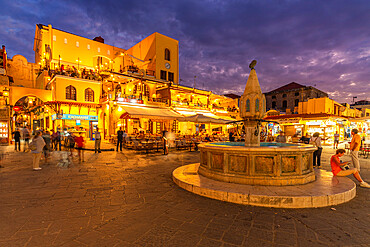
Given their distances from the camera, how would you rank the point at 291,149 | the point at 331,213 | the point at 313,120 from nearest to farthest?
1. the point at 331,213
2. the point at 291,149
3. the point at 313,120

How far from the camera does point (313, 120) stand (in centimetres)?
2048

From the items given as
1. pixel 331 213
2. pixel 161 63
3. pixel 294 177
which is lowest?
pixel 331 213

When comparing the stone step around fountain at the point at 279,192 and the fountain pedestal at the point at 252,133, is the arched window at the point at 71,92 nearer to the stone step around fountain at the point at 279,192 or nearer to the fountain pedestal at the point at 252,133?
the stone step around fountain at the point at 279,192

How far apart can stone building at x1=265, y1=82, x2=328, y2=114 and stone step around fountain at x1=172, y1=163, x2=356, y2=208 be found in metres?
35.2

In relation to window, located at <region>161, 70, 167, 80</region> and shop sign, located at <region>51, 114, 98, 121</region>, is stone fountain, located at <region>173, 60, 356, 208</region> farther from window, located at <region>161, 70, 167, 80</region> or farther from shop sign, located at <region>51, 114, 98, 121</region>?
window, located at <region>161, 70, 167, 80</region>

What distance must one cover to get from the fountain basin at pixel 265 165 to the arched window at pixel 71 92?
1924 cm

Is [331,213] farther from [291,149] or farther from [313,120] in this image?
[313,120]

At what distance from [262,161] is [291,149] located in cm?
73

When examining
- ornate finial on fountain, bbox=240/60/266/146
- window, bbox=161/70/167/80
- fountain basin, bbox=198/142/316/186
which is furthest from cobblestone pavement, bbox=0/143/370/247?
window, bbox=161/70/167/80

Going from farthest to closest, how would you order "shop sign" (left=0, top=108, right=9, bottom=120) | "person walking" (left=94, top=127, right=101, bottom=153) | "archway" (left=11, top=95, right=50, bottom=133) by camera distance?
1. "archway" (left=11, top=95, right=50, bottom=133)
2. "shop sign" (left=0, top=108, right=9, bottom=120)
3. "person walking" (left=94, top=127, right=101, bottom=153)

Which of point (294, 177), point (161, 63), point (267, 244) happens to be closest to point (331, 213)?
point (294, 177)

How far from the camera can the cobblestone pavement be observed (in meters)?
2.67

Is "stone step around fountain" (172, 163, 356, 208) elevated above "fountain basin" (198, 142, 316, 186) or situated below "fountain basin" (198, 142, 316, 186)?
below

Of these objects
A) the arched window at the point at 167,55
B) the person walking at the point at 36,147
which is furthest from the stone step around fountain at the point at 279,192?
the arched window at the point at 167,55
